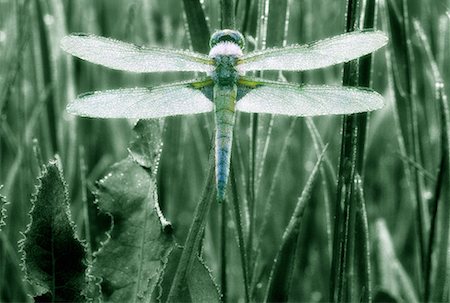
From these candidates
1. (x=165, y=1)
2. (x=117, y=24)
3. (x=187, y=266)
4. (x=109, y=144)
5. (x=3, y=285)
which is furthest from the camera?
(x=165, y=1)

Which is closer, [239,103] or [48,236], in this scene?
[48,236]

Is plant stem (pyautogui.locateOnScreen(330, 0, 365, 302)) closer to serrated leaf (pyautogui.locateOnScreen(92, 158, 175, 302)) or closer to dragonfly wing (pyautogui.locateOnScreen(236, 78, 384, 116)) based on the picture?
dragonfly wing (pyautogui.locateOnScreen(236, 78, 384, 116))

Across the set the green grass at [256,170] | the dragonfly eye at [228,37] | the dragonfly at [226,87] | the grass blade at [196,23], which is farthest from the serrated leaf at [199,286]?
the grass blade at [196,23]

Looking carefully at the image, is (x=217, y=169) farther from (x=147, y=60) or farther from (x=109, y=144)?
(x=109, y=144)

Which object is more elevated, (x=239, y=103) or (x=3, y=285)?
(x=239, y=103)

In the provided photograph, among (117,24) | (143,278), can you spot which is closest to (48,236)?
(143,278)

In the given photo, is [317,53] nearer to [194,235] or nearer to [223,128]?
[223,128]

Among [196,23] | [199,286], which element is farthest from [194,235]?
[196,23]

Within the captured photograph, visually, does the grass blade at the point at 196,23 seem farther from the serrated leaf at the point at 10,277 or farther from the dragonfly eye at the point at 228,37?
the serrated leaf at the point at 10,277
